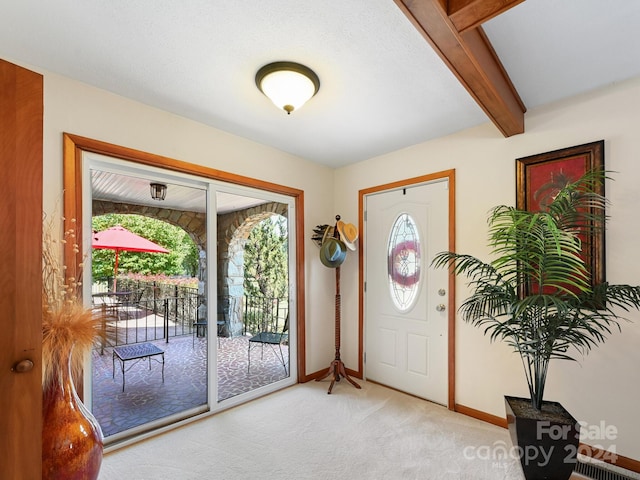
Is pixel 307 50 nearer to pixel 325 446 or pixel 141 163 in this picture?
pixel 141 163

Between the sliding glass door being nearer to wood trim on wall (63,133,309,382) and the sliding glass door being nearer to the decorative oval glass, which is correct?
wood trim on wall (63,133,309,382)

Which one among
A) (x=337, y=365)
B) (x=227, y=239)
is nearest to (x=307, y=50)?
(x=227, y=239)

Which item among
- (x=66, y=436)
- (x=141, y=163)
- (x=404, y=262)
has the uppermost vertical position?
(x=141, y=163)

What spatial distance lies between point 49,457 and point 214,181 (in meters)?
2.07

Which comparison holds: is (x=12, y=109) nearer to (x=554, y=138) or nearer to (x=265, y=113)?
(x=265, y=113)

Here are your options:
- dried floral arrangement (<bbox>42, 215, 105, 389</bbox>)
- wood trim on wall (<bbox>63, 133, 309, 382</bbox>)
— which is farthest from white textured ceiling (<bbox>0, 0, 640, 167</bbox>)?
dried floral arrangement (<bbox>42, 215, 105, 389</bbox>)

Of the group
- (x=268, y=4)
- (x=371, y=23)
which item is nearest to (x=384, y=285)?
(x=371, y=23)

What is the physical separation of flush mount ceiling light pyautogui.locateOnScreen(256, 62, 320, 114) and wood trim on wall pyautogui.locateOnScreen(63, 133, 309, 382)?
989 millimetres

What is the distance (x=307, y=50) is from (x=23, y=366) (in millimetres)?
1960

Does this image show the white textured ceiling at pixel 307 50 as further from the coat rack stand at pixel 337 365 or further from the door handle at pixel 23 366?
the coat rack stand at pixel 337 365

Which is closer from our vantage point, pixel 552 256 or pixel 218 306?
pixel 552 256

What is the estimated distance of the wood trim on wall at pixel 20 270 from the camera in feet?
3.79

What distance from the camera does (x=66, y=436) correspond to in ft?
4.91

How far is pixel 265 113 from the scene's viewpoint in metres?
2.44
